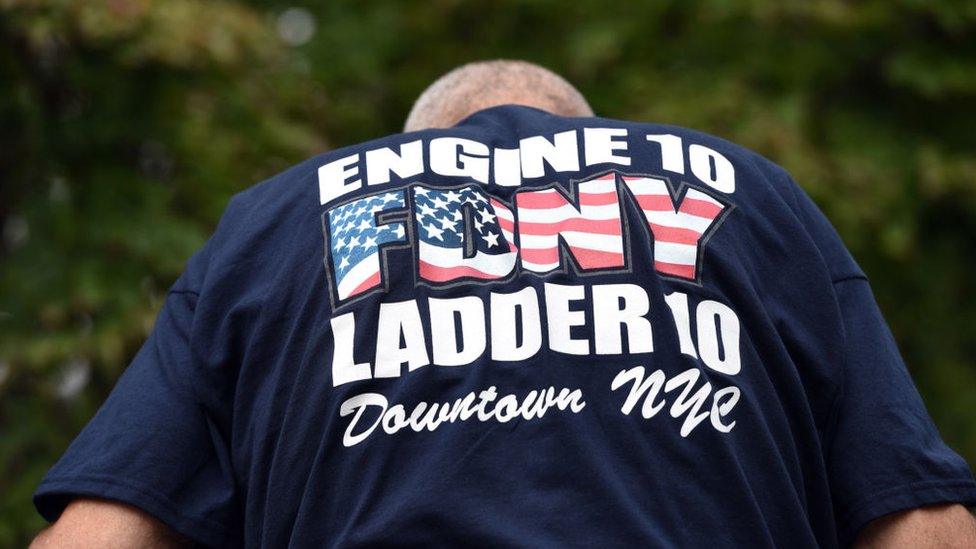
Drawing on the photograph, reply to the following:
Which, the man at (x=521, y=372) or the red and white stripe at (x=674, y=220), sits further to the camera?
the red and white stripe at (x=674, y=220)

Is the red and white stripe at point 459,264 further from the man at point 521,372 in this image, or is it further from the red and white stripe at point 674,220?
the red and white stripe at point 674,220

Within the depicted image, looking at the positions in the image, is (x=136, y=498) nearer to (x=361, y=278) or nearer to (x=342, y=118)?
(x=361, y=278)

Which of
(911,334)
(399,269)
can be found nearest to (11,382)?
(399,269)

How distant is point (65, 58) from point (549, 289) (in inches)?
99.1

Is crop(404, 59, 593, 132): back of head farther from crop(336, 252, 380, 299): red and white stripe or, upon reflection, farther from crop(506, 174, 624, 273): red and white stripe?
crop(336, 252, 380, 299): red and white stripe

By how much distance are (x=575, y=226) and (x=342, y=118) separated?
2.81m

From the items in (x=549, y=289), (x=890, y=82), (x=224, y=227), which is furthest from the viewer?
(x=890, y=82)

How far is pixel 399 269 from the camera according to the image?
171 centimetres

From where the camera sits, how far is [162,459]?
5.88 feet

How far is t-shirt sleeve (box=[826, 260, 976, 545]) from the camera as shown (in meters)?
1.75

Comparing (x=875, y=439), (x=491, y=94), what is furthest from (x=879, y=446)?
(x=491, y=94)

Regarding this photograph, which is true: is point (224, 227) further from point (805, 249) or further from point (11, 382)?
point (11, 382)

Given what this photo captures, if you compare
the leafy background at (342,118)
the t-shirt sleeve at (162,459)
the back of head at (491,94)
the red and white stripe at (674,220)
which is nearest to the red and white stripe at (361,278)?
the t-shirt sleeve at (162,459)

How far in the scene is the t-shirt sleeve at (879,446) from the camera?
175 cm
